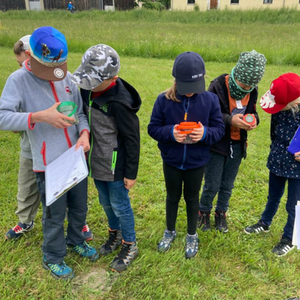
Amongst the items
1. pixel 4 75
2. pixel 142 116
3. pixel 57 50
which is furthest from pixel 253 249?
pixel 4 75

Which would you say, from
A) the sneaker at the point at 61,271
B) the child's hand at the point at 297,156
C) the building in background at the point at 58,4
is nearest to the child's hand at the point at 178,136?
the child's hand at the point at 297,156

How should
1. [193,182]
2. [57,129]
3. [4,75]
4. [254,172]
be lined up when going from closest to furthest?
1. [57,129]
2. [193,182]
3. [254,172]
4. [4,75]

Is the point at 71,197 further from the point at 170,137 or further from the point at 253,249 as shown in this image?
the point at 253,249

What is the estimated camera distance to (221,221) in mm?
2514

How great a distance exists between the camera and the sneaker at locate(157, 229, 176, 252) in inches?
88.9

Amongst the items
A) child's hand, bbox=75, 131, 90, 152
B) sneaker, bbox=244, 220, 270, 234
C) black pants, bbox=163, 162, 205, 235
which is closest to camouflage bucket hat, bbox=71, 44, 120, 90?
child's hand, bbox=75, 131, 90, 152

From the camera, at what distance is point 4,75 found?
6.49 m

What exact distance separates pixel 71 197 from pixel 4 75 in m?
5.69

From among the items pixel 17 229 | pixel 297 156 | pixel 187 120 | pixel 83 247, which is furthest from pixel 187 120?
pixel 17 229

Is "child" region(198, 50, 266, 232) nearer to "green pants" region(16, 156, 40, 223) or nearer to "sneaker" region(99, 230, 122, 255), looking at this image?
"sneaker" region(99, 230, 122, 255)

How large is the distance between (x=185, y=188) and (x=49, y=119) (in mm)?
1084

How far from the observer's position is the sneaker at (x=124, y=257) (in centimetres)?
206

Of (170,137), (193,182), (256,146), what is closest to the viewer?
(170,137)

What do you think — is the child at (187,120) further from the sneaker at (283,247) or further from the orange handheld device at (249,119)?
the sneaker at (283,247)
